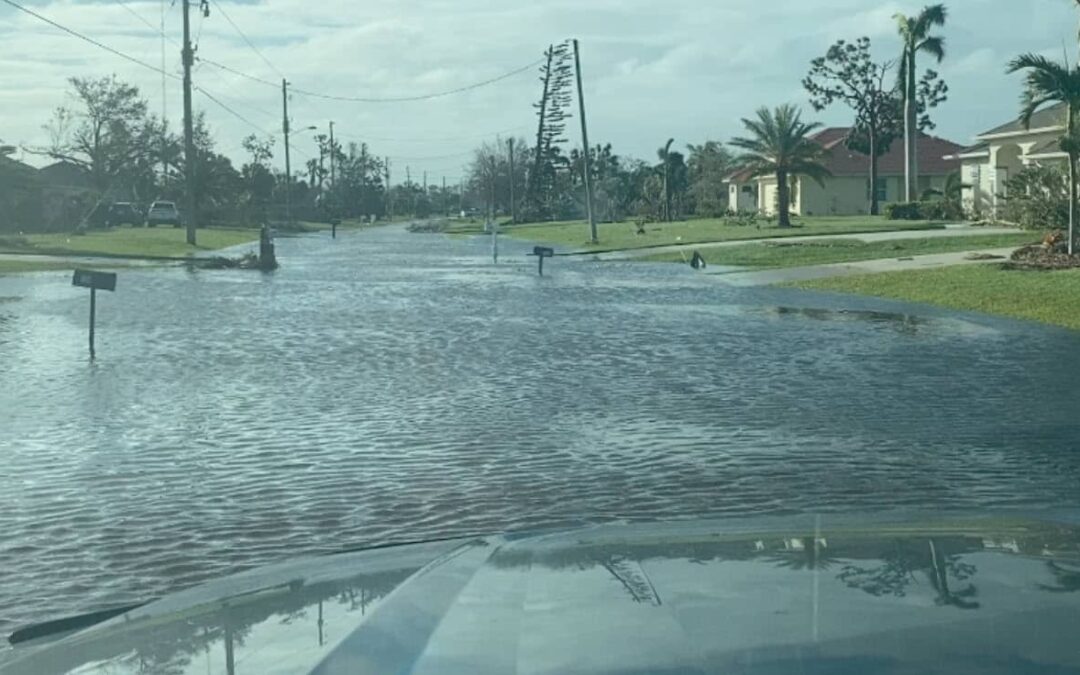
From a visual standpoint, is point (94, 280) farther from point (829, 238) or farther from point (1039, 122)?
point (1039, 122)

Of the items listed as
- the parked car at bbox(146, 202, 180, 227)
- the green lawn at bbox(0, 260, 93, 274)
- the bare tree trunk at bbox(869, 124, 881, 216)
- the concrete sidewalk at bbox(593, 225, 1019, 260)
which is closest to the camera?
the green lawn at bbox(0, 260, 93, 274)

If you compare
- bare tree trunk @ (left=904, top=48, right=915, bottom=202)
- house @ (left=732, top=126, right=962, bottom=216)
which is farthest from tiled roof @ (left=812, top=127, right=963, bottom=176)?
bare tree trunk @ (left=904, top=48, right=915, bottom=202)

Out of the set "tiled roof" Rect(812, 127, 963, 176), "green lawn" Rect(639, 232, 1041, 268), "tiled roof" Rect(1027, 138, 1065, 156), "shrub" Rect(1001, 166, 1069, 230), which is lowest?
"green lawn" Rect(639, 232, 1041, 268)

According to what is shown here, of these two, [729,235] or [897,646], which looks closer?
[897,646]

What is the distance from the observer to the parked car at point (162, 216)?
81312 mm

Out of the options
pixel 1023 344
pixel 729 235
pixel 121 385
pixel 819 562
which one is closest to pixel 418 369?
pixel 121 385

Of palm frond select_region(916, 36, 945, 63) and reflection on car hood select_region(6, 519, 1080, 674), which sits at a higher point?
palm frond select_region(916, 36, 945, 63)

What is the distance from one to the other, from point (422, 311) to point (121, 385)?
34.4 ft

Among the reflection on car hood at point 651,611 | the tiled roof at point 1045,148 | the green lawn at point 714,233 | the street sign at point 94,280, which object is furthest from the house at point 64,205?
the reflection on car hood at point 651,611

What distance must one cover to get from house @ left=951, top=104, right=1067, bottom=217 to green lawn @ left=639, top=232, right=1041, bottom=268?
7.39 m

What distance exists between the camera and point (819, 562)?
11.8ft

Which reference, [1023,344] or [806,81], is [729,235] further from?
[1023,344]

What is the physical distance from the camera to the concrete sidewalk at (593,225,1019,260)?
158 feet

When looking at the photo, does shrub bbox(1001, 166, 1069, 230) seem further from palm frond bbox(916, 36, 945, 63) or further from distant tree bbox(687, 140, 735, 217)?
distant tree bbox(687, 140, 735, 217)
